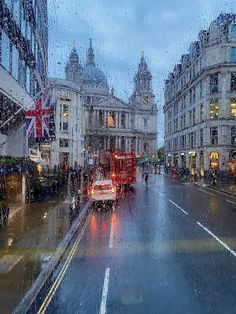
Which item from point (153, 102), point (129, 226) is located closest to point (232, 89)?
point (129, 226)

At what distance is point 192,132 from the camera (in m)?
76.3

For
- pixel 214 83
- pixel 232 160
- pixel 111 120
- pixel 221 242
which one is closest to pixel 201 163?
pixel 232 160

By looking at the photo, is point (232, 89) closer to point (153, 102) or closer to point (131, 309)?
point (131, 309)

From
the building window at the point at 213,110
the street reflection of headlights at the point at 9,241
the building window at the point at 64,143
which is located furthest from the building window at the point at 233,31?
the street reflection of headlights at the point at 9,241

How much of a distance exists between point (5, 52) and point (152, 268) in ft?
46.2

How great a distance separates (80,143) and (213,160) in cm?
3895

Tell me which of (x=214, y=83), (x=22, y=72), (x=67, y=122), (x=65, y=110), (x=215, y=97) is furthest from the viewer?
(x=65, y=110)

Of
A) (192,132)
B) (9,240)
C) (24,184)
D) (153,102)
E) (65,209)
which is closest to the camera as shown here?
(9,240)

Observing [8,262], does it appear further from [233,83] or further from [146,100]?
[146,100]

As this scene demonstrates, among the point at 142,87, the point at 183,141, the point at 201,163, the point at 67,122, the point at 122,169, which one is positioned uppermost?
the point at 142,87

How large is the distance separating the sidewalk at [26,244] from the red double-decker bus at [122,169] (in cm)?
1624

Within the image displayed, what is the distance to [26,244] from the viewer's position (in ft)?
53.2

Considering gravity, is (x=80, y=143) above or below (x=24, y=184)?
above

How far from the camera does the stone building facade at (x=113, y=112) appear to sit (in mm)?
135500
